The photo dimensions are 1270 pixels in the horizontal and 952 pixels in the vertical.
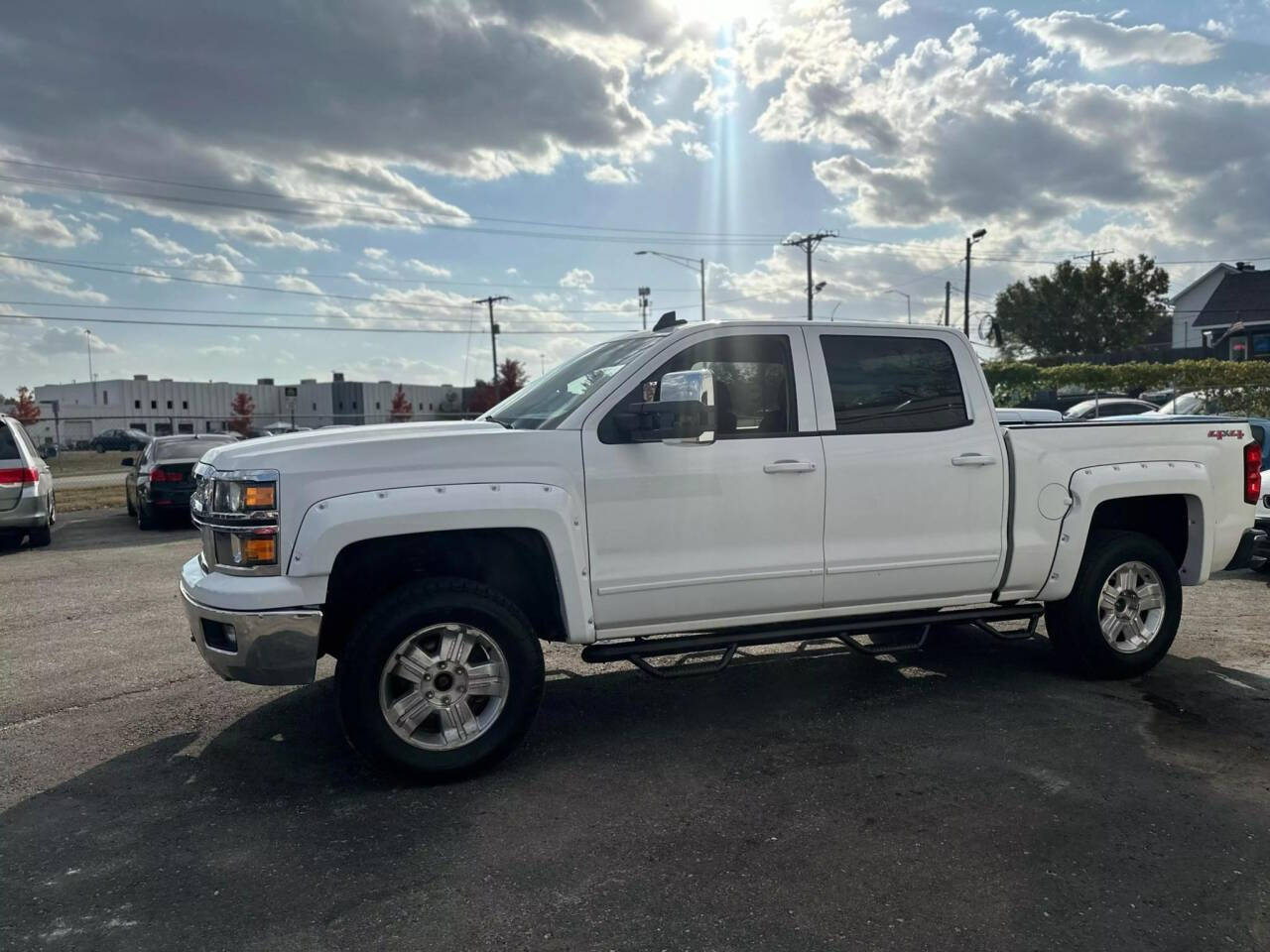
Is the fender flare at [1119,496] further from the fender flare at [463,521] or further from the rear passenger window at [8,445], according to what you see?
the rear passenger window at [8,445]

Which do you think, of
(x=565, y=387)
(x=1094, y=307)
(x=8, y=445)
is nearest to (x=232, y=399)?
(x=1094, y=307)

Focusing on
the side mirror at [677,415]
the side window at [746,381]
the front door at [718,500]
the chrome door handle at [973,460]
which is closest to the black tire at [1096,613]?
the chrome door handle at [973,460]

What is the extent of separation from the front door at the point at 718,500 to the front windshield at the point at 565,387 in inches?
9.2

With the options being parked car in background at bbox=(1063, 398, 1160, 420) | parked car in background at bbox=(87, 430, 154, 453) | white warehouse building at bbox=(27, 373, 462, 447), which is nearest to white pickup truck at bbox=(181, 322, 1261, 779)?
parked car in background at bbox=(1063, 398, 1160, 420)

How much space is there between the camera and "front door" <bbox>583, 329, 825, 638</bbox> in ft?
14.6

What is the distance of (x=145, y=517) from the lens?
14.2 metres

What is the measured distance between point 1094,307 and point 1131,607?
6314 centimetres

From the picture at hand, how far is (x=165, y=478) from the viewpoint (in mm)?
14102

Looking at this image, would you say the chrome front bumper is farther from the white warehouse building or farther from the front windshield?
the white warehouse building

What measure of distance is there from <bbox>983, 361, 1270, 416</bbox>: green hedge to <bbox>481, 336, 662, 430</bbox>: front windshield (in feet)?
62.6

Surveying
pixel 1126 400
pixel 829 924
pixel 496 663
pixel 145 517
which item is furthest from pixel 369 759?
pixel 1126 400

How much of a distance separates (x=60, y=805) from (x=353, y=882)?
163 centimetres

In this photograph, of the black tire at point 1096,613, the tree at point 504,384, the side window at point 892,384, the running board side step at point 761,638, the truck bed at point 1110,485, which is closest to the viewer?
the running board side step at point 761,638

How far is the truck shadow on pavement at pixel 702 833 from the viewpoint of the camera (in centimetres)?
309
